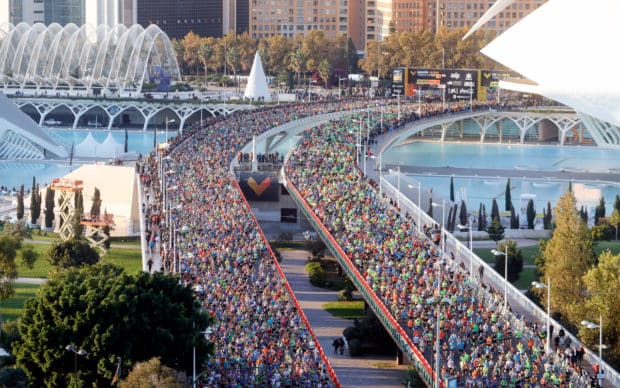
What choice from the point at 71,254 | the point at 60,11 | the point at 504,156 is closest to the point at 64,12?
the point at 60,11

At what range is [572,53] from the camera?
118 ft

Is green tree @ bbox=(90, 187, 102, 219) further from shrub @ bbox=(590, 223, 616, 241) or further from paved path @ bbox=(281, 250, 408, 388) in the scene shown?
shrub @ bbox=(590, 223, 616, 241)

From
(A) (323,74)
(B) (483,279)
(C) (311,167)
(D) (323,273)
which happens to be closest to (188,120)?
(A) (323,74)

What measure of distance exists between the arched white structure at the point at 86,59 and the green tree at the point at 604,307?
4853cm

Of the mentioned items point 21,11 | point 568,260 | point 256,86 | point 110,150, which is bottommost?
point 110,150

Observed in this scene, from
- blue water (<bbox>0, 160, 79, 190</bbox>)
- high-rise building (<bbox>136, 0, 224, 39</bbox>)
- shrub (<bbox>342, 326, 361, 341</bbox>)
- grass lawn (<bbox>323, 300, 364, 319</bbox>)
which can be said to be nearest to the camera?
shrub (<bbox>342, 326, 361, 341</bbox>)

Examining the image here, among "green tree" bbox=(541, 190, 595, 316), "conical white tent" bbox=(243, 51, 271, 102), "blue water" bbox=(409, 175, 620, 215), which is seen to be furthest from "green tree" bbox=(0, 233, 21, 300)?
"conical white tent" bbox=(243, 51, 271, 102)

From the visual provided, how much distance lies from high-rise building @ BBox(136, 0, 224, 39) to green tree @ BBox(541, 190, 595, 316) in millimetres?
78233

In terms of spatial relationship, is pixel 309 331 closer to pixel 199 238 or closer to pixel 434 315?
pixel 434 315

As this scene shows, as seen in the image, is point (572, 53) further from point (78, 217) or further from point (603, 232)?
point (78, 217)

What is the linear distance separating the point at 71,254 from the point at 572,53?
44.9 ft

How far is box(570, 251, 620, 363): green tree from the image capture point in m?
21.0

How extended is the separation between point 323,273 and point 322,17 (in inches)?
2663

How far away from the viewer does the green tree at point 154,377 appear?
56.3ft
